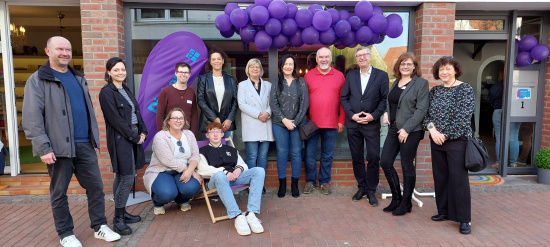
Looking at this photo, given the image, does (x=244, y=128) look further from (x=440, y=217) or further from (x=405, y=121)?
(x=440, y=217)

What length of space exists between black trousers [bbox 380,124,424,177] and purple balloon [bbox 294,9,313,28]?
1.60 metres

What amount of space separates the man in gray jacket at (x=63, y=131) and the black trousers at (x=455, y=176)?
3.40 metres

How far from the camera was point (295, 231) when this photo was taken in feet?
12.4

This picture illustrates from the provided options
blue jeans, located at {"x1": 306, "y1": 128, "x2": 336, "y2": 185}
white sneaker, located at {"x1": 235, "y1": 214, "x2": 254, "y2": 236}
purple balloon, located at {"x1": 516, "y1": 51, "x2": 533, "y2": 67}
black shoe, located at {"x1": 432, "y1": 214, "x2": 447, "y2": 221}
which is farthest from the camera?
purple balloon, located at {"x1": 516, "y1": 51, "x2": 533, "y2": 67}

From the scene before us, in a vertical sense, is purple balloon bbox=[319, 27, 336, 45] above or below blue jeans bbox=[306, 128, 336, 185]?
above

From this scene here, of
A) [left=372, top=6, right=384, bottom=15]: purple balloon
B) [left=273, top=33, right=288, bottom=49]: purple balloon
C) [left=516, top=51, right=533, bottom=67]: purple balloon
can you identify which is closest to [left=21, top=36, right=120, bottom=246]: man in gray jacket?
[left=273, top=33, right=288, bottom=49]: purple balloon

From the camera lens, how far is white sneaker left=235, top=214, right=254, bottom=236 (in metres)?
3.65

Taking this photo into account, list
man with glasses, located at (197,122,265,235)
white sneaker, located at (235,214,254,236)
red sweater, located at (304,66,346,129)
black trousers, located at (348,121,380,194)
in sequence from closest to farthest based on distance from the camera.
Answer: white sneaker, located at (235,214,254,236) < man with glasses, located at (197,122,265,235) < black trousers, located at (348,121,380,194) < red sweater, located at (304,66,346,129)

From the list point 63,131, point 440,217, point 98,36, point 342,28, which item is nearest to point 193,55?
point 98,36

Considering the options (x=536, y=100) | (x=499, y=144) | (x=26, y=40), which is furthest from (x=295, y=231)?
(x=26, y=40)

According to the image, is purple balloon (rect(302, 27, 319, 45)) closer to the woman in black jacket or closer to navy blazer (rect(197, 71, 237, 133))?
navy blazer (rect(197, 71, 237, 133))

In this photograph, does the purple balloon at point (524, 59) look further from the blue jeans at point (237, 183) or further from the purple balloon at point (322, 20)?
the blue jeans at point (237, 183)

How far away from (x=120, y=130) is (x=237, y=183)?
53.9 inches

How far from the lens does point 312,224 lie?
396 cm
